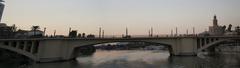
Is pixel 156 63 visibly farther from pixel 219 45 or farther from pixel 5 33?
pixel 219 45

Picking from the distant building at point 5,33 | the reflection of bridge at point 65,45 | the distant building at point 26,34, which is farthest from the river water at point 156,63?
the distant building at point 5,33

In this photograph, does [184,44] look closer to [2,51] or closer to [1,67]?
[1,67]

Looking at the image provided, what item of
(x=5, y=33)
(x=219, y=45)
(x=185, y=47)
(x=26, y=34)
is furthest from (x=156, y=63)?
(x=219, y=45)

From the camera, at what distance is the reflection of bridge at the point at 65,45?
48.7 meters

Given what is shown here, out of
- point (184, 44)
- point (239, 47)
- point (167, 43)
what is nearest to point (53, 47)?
point (167, 43)

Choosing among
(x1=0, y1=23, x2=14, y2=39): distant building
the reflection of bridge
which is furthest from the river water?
(x1=0, y1=23, x2=14, y2=39): distant building

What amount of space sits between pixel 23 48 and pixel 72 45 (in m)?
11.5

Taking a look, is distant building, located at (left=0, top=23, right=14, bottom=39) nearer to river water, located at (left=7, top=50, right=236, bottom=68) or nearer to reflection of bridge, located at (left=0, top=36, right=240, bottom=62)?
reflection of bridge, located at (left=0, top=36, right=240, bottom=62)

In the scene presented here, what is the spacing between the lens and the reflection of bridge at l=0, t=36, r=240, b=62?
4869 centimetres

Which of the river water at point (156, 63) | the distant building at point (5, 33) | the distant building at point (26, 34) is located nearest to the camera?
the river water at point (156, 63)

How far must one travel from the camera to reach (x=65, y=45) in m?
53.0

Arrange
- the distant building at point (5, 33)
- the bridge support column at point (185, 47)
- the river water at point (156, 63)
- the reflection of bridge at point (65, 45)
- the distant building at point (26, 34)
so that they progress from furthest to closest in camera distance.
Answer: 1. the distant building at point (5, 33)
2. the distant building at point (26, 34)
3. the bridge support column at point (185, 47)
4. the reflection of bridge at point (65, 45)
5. the river water at point (156, 63)

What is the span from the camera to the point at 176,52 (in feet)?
197

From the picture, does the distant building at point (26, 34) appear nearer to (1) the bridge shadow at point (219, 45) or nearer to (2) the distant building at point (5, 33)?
(2) the distant building at point (5, 33)
